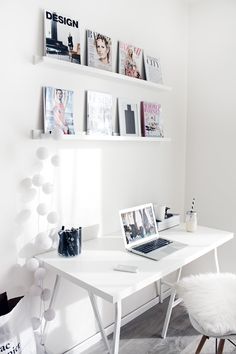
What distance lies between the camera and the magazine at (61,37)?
164cm

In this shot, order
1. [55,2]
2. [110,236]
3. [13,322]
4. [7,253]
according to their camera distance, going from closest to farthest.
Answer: [13,322] < [7,253] < [55,2] < [110,236]

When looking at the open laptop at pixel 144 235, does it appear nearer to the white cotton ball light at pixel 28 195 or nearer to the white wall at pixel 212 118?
the white cotton ball light at pixel 28 195

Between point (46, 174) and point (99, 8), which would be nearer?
point (46, 174)

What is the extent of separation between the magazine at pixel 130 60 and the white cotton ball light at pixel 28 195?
100 centimetres

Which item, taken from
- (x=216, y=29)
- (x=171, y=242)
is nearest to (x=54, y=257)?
(x=171, y=242)

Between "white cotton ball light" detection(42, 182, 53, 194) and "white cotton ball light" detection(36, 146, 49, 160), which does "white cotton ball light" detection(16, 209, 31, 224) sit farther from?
"white cotton ball light" detection(36, 146, 49, 160)

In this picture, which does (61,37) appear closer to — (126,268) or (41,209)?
(41,209)

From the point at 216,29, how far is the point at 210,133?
0.84m

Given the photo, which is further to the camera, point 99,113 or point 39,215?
point 99,113

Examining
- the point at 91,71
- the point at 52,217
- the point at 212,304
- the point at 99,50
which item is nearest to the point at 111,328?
the point at 212,304

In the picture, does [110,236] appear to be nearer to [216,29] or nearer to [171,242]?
[171,242]

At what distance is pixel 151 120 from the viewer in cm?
233

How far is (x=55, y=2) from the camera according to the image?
5.53ft

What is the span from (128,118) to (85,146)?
42 cm
